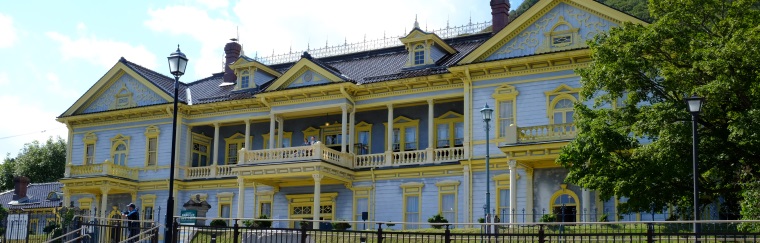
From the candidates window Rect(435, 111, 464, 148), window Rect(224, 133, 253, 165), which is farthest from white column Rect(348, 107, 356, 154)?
window Rect(224, 133, 253, 165)

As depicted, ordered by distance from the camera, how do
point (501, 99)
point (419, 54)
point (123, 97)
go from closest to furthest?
point (501, 99) < point (419, 54) < point (123, 97)

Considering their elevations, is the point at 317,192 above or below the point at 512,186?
below

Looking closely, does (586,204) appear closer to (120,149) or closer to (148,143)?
(148,143)

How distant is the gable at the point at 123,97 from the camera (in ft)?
149

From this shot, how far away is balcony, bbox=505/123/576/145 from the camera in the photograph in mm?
32094

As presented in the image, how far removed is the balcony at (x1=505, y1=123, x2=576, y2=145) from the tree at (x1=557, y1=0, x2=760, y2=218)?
162 inches

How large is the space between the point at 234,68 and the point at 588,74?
2152cm

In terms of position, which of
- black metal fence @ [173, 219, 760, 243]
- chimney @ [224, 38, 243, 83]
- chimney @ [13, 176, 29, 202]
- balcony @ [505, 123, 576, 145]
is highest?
chimney @ [224, 38, 243, 83]

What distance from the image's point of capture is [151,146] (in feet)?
150

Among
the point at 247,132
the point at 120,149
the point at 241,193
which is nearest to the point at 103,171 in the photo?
the point at 120,149

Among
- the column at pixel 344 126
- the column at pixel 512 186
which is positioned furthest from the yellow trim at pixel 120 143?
the column at pixel 512 186

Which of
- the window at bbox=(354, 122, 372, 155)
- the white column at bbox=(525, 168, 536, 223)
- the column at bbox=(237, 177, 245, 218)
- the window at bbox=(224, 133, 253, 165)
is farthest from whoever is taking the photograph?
the window at bbox=(224, 133, 253, 165)

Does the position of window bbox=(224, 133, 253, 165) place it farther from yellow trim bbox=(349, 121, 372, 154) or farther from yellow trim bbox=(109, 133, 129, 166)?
yellow trim bbox=(349, 121, 372, 154)

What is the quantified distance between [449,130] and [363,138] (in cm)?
452
